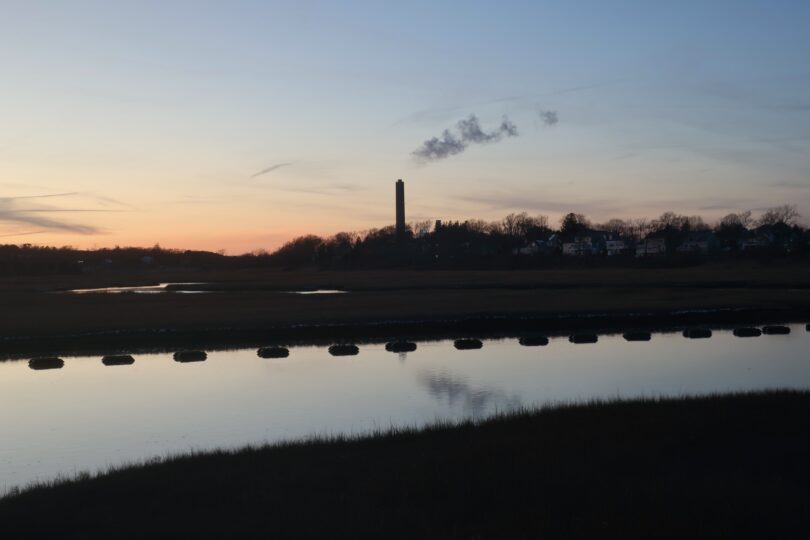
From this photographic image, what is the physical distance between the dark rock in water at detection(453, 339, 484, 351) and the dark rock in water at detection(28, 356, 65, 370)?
14.7 metres

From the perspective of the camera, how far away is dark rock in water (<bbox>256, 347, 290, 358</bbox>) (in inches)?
1196

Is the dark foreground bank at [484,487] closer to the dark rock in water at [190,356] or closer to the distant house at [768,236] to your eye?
the dark rock in water at [190,356]

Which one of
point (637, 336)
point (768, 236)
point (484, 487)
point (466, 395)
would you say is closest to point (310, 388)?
point (466, 395)

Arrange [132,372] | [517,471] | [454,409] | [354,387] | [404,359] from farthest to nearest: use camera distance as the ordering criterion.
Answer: [404,359], [132,372], [354,387], [454,409], [517,471]

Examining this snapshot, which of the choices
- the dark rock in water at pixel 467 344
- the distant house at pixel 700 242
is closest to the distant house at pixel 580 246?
the distant house at pixel 700 242

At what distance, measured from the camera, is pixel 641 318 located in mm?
41094

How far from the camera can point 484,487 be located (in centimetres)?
1023

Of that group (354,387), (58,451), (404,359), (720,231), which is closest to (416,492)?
(58,451)

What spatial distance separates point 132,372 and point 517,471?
63.3 ft

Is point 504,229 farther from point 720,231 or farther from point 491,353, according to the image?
point 491,353

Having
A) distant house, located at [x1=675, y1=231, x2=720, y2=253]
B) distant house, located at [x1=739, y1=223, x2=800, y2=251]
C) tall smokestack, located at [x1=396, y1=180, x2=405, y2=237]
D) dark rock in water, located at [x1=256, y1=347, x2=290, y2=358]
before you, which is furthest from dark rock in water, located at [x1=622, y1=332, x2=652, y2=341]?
distant house, located at [x1=675, y1=231, x2=720, y2=253]

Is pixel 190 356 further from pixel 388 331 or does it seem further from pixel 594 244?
pixel 594 244

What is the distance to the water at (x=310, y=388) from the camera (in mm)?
16766

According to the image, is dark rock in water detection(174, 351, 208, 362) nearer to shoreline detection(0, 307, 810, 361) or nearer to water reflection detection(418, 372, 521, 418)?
shoreline detection(0, 307, 810, 361)
